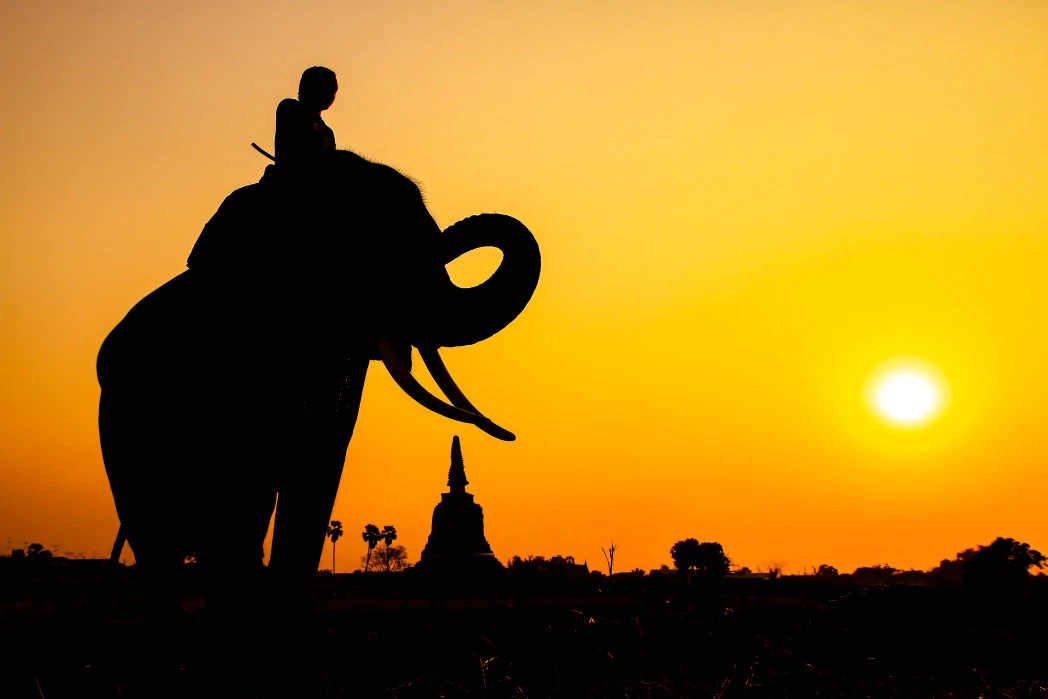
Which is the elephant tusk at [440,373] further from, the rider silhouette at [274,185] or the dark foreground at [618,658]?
the dark foreground at [618,658]

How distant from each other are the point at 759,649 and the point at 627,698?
8.02 ft

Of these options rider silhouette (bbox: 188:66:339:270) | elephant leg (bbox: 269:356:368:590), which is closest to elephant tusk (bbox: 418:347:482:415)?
elephant leg (bbox: 269:356:368:590)

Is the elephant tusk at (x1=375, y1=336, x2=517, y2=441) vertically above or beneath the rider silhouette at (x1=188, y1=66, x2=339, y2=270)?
beneath

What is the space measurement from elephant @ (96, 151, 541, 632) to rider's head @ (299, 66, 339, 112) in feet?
1.20

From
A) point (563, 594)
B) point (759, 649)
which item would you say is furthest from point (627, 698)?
point (563, 594)

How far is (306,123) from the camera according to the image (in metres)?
5.38

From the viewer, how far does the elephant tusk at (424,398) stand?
15.9ft

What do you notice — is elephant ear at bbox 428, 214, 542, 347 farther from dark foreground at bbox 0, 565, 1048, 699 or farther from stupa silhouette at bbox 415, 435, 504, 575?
stupa silhouette at bbox 415, 435, 504, 575

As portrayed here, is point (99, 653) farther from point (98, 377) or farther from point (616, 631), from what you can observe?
point (616, 631)

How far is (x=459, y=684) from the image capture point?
713cm

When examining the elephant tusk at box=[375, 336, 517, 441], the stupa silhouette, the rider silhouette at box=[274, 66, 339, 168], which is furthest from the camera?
the stupa silhouette

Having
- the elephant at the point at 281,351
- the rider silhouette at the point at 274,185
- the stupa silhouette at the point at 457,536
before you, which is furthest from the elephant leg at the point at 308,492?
the stupa silhouette at the point at 457,536

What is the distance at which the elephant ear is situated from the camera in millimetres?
5207

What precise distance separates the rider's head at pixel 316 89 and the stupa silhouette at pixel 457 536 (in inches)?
1735
